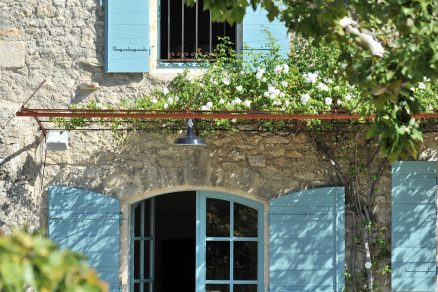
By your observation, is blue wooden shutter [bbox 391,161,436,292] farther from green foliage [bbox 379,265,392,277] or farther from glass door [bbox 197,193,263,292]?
glass door [bbox 197,193,263,292]

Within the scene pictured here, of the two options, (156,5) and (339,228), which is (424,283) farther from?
(156,5)

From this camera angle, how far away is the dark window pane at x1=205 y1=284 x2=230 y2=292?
8.60m

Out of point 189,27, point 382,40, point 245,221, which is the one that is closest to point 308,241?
point 245,221

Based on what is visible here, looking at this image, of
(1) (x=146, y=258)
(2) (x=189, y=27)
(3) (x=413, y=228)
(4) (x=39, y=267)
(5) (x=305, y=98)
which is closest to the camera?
(4) (x=39, y=267)

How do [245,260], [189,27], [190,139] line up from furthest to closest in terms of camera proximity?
[189,27], [245,260], [190,139]

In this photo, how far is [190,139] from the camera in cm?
768

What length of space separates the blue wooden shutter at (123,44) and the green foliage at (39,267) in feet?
17.7

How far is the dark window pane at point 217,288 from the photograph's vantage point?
28.2 ft

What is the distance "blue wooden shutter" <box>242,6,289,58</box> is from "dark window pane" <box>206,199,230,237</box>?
4.37ft

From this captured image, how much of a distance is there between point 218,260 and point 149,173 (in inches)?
37.6

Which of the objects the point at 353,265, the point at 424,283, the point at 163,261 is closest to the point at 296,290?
the point at 353,265

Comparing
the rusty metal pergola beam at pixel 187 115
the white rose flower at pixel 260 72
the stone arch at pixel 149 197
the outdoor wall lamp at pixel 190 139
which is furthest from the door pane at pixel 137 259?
the white rose flower at pixel 260 72

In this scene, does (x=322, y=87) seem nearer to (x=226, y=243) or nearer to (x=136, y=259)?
(x=226, y=243)

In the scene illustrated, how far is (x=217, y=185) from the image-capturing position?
27.6 ft
